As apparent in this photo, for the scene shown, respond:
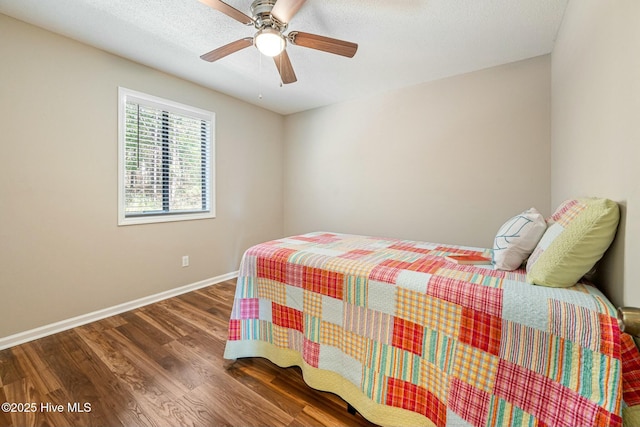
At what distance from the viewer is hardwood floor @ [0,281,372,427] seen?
132cm

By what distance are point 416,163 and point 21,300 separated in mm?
3804

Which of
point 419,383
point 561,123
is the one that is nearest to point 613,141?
point 561,123

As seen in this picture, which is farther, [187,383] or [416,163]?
[416,163]

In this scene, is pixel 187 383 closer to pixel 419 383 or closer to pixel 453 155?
pixel 419 383

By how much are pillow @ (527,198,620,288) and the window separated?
3.20m

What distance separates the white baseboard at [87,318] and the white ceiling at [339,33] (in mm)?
2398

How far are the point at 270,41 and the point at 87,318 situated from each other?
2.80 meters

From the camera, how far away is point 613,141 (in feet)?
3.44

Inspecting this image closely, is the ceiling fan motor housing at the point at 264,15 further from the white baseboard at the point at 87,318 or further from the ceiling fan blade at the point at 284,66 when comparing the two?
the white baseboard at the point at 87,318

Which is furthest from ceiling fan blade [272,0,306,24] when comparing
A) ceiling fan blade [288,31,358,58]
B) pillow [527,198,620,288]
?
pillow [527,198,620,288]

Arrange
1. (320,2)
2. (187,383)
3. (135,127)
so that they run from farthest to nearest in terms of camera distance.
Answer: (135,127) < (320,2) < (187,383)

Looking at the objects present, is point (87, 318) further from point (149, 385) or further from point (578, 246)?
point (578, 246)

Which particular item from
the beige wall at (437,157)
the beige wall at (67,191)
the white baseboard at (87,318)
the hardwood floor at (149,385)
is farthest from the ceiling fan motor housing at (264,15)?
the white baseboard at (87,318)

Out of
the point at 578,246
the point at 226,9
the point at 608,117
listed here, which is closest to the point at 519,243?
the point at 578,246
